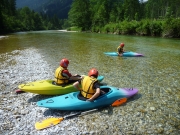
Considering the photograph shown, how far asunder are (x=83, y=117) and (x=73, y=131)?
2.61 feet

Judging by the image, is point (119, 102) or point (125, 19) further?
point (125, 19)

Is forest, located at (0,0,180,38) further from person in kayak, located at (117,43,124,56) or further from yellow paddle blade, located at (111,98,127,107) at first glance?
yellow paddle blade, located at (111,98,127,107)

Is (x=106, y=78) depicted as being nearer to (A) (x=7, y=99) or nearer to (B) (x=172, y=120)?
(B) (x=172, y=120)

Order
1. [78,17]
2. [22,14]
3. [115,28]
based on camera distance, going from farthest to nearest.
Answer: [22,14]
[78,17]
[115,28]

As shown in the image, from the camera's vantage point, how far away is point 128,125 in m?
5.28

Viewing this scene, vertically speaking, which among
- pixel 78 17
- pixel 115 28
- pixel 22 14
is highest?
pixel 22 14

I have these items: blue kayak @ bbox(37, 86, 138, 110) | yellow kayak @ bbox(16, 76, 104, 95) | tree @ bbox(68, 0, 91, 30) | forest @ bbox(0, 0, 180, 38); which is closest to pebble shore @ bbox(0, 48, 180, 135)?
blue kayak @ bbox(37, 86, 138, 110)

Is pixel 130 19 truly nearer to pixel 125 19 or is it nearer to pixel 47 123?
pixel 125 19

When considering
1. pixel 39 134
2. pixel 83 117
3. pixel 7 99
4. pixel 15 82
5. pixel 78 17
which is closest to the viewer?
pixel 39 134

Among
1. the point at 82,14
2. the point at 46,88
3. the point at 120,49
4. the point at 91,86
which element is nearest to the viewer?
the point at 91,86

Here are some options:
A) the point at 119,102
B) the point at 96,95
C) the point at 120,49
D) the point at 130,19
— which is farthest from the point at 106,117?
the point at 130,19

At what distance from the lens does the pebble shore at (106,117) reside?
16.4ft

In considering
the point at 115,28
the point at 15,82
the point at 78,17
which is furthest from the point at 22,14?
the point at 15,82

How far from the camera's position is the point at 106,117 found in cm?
571
